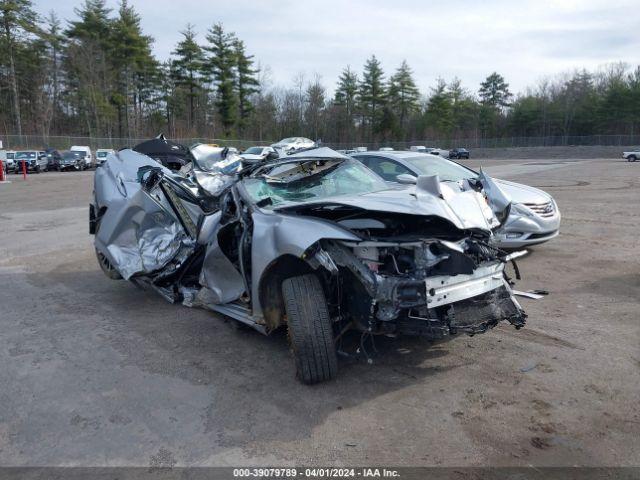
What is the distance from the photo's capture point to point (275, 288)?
413 cm

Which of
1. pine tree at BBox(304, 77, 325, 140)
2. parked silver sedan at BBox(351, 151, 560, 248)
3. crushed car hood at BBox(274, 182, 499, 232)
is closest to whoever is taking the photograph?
crushed car hood at BBox(274, 182, 499, 232)

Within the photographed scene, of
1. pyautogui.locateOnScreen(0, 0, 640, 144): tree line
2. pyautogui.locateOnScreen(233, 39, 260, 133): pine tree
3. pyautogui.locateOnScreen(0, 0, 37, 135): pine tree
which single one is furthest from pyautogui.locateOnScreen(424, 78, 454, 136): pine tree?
pyautogui.locateOnScreen(0, 0, 37, 135): pine tree

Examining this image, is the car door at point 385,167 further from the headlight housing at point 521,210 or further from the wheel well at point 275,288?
the wheel well at point 275,288

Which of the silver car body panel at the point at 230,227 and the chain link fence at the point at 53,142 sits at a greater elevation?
the chain link fence at the point at 53,142

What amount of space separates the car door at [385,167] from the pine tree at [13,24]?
52487mm

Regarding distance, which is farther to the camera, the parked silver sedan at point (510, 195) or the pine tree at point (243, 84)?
the pine tree at point (243, 84)

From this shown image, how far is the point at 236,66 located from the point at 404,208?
63.7 metres

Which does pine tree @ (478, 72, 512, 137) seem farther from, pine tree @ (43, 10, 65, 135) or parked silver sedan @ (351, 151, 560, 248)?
parked silver sedan @ (351, 151, 560, 248)

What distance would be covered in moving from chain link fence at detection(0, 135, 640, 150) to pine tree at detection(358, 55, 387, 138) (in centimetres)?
387

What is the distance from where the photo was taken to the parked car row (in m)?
34.2

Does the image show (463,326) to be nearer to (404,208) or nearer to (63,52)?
(404,208)

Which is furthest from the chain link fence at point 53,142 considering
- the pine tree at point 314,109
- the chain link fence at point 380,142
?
the pine tree at point 314,109

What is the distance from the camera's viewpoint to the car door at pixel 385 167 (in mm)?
7496

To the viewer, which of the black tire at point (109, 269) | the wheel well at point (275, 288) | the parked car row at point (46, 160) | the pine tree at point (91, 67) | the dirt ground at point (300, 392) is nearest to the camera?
the dirt ground at point (300, 392)
